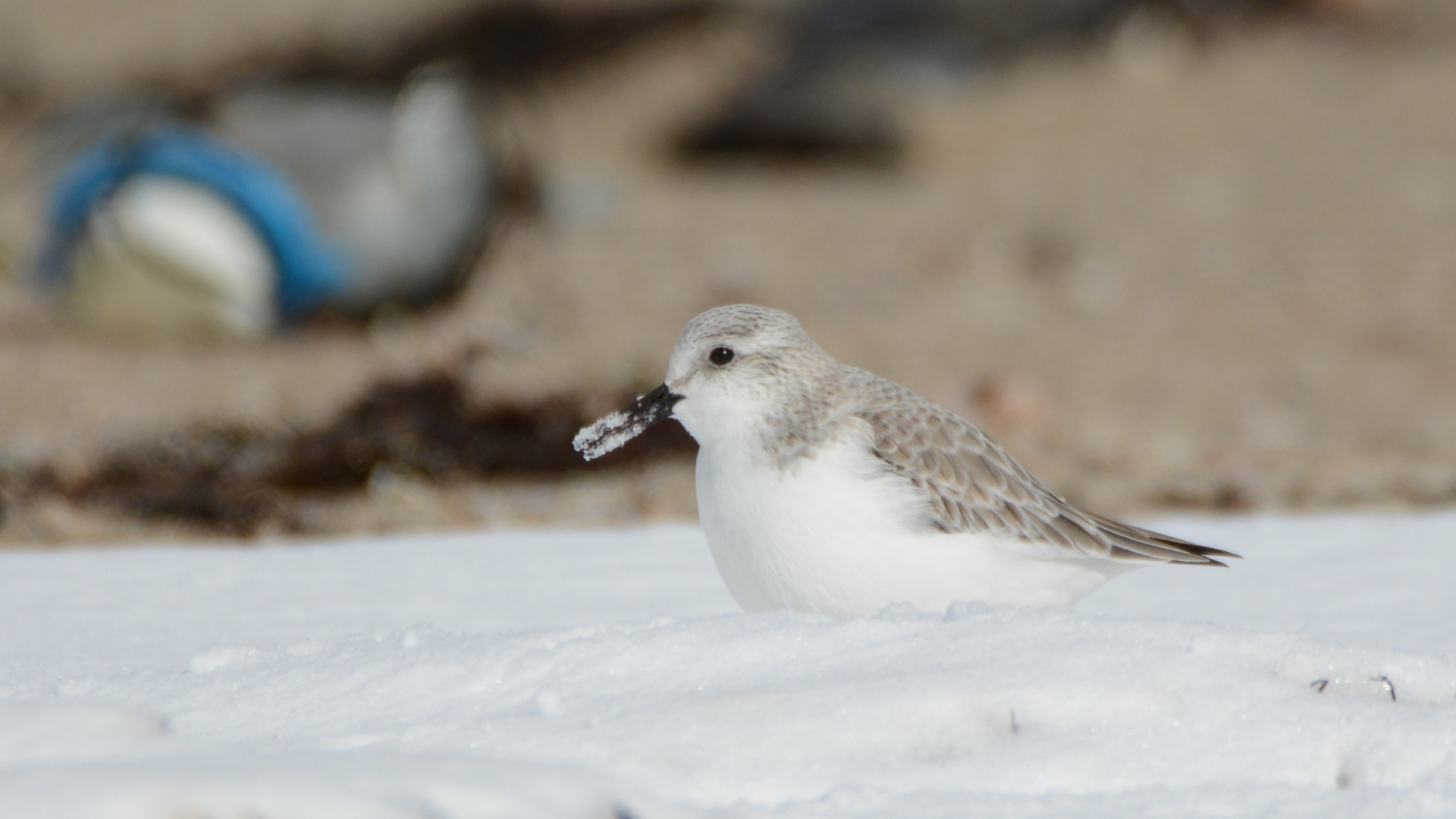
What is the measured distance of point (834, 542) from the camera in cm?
266

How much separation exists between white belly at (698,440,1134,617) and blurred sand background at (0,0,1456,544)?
8.18ft

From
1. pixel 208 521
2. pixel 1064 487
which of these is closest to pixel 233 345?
pixel 208 521

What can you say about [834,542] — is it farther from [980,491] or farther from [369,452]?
[369,452]

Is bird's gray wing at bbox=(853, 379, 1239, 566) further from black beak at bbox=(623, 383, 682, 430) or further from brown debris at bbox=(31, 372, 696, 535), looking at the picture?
brown debris at bbox=(31, 372, 696, 535)

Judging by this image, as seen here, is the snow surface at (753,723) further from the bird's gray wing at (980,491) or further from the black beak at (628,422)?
the black beak at (628,422)

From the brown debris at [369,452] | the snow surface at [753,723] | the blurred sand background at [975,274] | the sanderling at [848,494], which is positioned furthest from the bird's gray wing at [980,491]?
the brown debris at [369,452]

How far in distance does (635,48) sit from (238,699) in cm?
1341

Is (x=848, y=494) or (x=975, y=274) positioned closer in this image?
(x=848, y=494)

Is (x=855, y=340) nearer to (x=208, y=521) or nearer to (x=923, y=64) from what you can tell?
(x=208, y=521)

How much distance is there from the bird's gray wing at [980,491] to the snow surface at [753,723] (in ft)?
1.10

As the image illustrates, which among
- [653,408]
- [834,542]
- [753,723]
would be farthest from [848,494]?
[753,723]

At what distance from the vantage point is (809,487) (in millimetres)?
2688

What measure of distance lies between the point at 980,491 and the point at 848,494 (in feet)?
1.04

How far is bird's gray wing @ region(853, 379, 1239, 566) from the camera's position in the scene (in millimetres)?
2797
